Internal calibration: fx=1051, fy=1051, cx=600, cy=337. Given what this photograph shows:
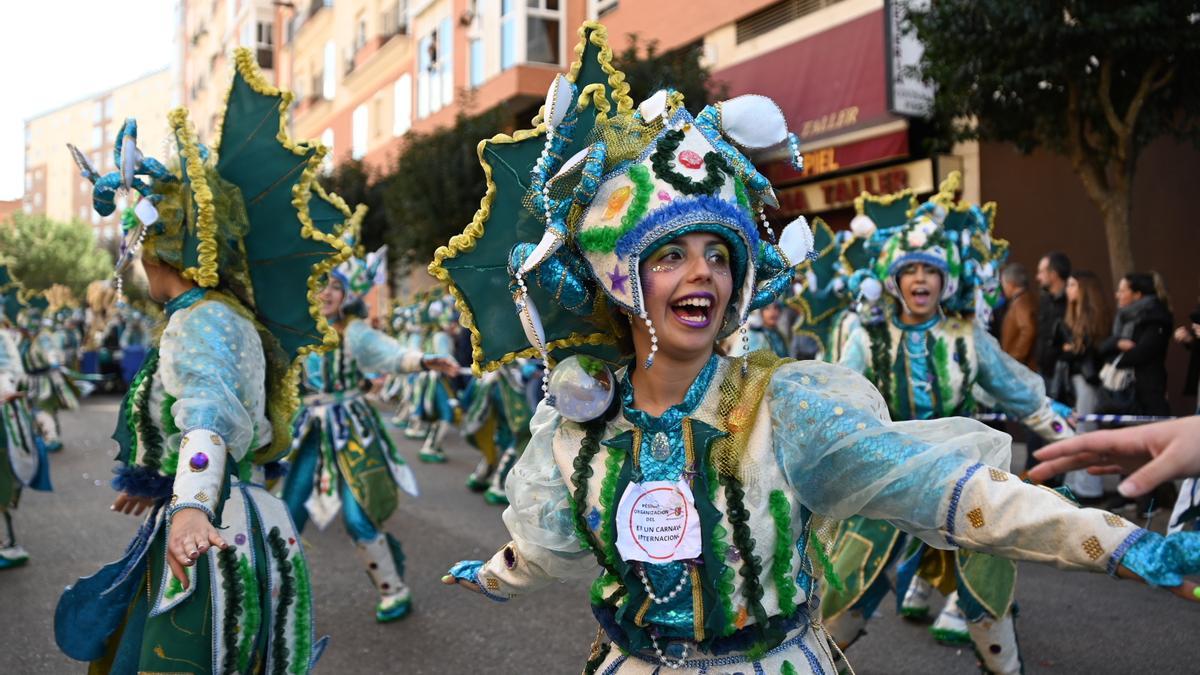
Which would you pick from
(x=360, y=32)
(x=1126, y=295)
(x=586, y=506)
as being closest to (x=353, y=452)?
(x=586, y=506)

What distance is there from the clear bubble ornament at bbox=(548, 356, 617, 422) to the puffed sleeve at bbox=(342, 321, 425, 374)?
375 centimetres

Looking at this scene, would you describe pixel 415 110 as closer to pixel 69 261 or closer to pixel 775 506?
pixel 775 506

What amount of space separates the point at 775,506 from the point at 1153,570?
0.73m

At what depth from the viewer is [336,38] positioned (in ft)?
107

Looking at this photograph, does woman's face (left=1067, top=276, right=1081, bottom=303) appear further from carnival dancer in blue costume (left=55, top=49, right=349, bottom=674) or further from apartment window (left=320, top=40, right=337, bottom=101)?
apartment window (left=320, top=40, right=337, bottom=101)

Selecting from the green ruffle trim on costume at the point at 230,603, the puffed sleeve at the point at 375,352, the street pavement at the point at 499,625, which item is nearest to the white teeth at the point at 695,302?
the green ruffle trim on costume at the point at 230,603

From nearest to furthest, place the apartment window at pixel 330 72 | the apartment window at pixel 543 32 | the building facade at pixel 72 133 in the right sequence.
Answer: the apartment window at pixel 543 32, the apartment window at pixel 330 72, the building facade at pixel 72 133

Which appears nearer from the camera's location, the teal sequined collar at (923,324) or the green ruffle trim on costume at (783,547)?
the green ruffle trim on costume at (783,547)

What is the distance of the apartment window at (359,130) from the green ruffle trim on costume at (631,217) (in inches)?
1122

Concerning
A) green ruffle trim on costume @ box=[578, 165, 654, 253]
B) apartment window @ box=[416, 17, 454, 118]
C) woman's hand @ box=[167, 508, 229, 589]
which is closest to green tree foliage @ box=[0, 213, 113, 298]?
apartment window @ box=[416, 17, 454, 118]

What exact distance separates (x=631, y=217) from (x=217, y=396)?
1.46 meters

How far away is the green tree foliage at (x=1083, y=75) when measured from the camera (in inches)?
316

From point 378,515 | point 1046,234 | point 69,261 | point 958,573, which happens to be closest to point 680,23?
point 1046,234

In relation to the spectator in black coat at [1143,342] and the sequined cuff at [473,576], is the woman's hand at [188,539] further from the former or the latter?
the spectator in black coat at [1143,342]
